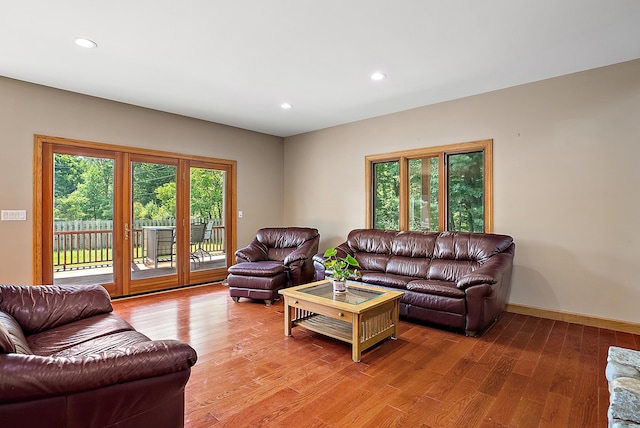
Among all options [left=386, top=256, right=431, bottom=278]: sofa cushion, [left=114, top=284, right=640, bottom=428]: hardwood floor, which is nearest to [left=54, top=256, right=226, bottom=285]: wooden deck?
[left=114, top=284, right=640, bottom=428]: hardwood floor

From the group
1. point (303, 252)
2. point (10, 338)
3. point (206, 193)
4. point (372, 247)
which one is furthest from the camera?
point (206, 193)

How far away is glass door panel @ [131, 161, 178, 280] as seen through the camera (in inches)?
192

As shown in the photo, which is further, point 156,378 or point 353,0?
point 353,0

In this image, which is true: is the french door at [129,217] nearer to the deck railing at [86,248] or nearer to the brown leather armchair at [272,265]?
the deck railing at [86,248]

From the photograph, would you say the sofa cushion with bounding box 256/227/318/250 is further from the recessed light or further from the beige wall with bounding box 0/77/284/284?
the recessed light

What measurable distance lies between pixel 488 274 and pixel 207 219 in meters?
4.43

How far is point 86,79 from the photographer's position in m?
3.78

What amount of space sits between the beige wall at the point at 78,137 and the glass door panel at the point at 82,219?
29 cm

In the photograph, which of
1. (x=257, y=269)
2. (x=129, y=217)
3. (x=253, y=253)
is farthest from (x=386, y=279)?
(x=129, y=217)

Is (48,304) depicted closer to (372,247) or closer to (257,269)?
(257,269)

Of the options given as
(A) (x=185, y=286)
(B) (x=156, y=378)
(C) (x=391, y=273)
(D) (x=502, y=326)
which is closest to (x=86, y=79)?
(A) (x=185, y=286)

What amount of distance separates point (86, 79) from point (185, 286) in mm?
3236

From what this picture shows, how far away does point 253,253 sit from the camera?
5133 millimetres

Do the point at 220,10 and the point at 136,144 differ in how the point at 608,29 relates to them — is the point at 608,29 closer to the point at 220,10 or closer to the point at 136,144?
the point at 220,10
